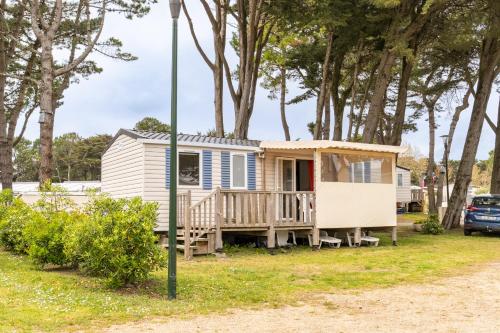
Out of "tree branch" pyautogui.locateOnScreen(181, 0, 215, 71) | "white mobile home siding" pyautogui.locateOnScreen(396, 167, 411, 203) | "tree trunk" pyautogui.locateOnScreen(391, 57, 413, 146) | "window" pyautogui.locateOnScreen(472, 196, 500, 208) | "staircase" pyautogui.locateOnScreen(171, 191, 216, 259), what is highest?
"tree branch" pyautogui.locateOnScreen(181, 0, 215, 71)

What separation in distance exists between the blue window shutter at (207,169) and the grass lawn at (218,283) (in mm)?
2013

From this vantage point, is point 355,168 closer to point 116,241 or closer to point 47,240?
point 47,240

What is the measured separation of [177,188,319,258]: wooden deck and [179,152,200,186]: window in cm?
59

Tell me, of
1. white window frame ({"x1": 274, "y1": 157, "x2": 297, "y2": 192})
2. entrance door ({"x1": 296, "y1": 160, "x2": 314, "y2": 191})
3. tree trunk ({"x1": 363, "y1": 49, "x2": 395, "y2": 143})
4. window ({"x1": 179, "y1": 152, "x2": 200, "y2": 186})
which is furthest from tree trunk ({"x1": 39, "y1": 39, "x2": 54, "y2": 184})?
tree trunk ({"x1": 363, "y1": 49, "x2": 395, "y2": 143})

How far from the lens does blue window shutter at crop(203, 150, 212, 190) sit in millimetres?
15000

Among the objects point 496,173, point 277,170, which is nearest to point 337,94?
point 496,173

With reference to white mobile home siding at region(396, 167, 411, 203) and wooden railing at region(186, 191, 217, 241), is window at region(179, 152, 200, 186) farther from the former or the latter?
white mobile home siding at region(396, 167, 411, 203)

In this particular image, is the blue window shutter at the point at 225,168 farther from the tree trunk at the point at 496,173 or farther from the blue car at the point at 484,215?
the tree trunk at the point at 496,173

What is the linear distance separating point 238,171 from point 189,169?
155 centimetres

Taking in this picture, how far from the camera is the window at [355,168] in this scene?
1515 cm

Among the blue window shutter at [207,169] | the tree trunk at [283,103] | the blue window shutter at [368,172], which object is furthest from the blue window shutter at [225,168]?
the tree trunk at [283,103]

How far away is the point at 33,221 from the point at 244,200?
5323mm

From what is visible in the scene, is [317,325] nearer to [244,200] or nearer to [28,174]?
[244,200]

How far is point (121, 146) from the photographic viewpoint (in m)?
15.7
